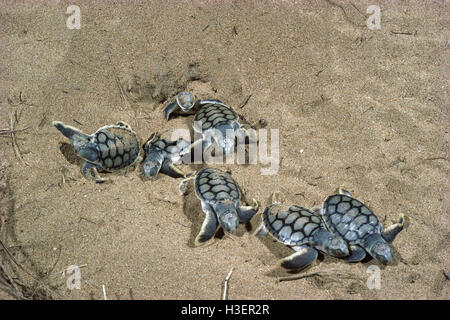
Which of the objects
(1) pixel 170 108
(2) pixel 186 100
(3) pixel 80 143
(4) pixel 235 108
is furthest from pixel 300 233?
(3) pixel 80 143

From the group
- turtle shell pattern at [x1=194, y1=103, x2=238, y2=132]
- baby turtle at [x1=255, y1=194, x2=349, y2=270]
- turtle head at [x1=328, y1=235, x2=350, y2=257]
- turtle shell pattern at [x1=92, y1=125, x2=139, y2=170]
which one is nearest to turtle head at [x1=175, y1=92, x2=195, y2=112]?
turtle shell pattern at [x1=194, y1=103, x2=238, y2=132]

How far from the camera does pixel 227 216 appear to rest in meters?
3.00

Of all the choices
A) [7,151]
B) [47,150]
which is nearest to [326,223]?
[47,150]

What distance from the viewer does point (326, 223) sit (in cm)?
314

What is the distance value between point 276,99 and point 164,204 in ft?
5.39

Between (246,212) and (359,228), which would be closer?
(359,228)

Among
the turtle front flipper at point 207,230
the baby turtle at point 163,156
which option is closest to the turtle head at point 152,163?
the baby turtle at point 163,156

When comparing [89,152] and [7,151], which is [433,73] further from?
[7,151]

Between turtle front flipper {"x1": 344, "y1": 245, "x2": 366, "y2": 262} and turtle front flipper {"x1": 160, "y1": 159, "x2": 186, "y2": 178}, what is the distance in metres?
1.62

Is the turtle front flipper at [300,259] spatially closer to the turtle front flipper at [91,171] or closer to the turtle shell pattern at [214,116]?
the turtle shell pattern at [214,116]

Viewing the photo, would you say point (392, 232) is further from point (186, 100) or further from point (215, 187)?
point (186, 100)

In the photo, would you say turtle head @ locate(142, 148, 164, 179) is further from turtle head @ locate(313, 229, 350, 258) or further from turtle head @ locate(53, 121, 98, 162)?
turtle head @ locate(313, 229, 350, 258)

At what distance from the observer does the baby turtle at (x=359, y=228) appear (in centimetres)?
288

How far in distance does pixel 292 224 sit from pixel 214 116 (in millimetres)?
1360
